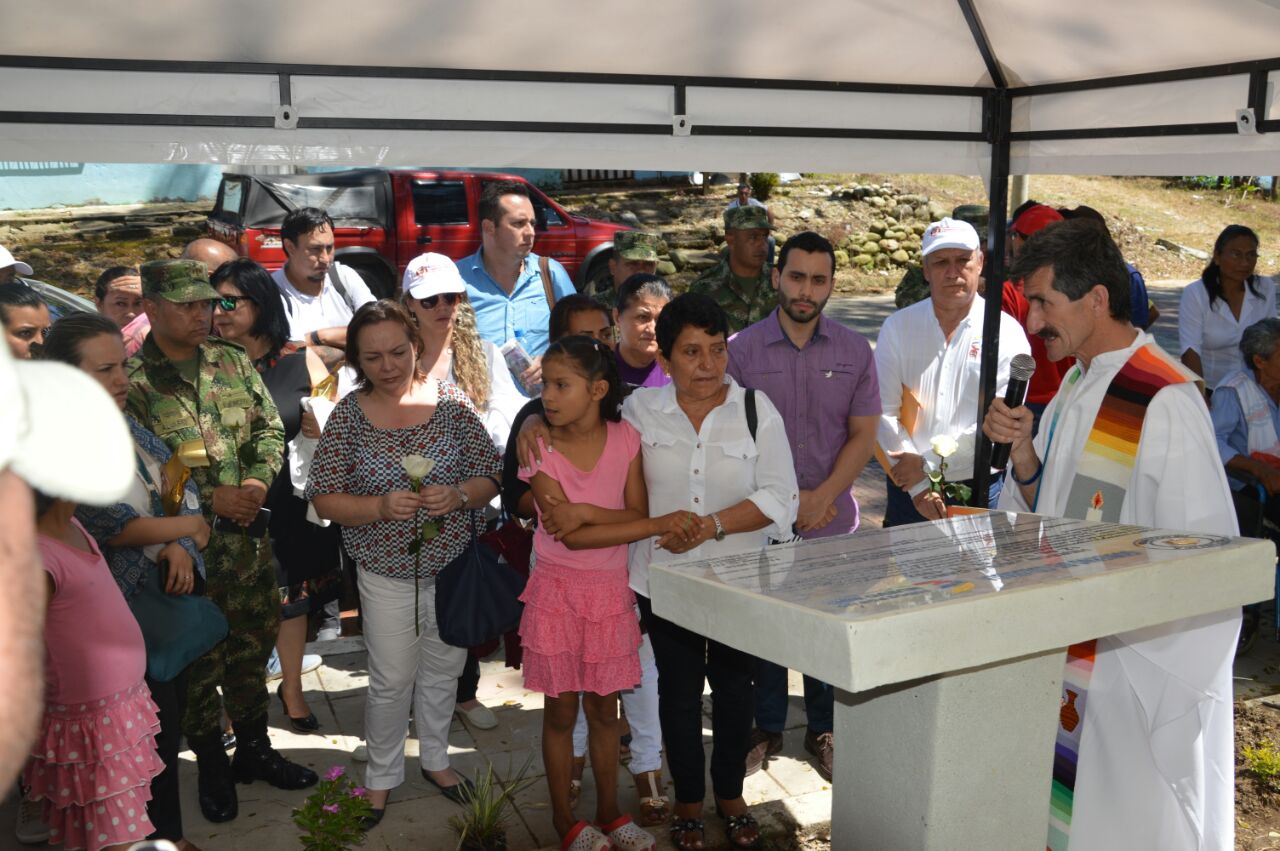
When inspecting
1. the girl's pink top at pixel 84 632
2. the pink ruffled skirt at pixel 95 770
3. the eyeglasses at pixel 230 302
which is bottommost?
the pink ruffled skirt at pixel 95 770

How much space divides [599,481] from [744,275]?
2501mm

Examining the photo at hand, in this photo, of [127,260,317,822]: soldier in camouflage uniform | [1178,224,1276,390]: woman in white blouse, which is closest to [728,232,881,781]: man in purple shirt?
[127,260,317,822]: soldier in camouflage uniform

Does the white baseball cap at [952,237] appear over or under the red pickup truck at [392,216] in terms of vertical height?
under

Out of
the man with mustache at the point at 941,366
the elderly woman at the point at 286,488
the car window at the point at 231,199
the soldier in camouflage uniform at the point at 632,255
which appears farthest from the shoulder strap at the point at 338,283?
the car window at the point at 231,199

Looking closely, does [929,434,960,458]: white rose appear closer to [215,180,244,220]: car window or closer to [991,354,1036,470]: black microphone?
[991,354,1036,470]: black microphone

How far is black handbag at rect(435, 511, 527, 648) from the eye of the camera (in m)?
3.96

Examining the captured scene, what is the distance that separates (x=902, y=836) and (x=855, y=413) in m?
2.28

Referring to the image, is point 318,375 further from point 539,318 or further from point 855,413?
point 855,413

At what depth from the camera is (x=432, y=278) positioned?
186 inches

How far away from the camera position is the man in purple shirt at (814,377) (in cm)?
439

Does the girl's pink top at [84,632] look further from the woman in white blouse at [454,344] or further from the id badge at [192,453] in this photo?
the woman in white blouse at [454,344]

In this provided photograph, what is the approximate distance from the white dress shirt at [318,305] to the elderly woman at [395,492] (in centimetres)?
161

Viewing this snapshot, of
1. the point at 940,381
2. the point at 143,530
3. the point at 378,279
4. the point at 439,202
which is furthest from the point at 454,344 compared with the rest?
the point at 439,202

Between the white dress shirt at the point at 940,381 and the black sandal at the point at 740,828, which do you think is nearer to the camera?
the black sandal at the point at 740,828
